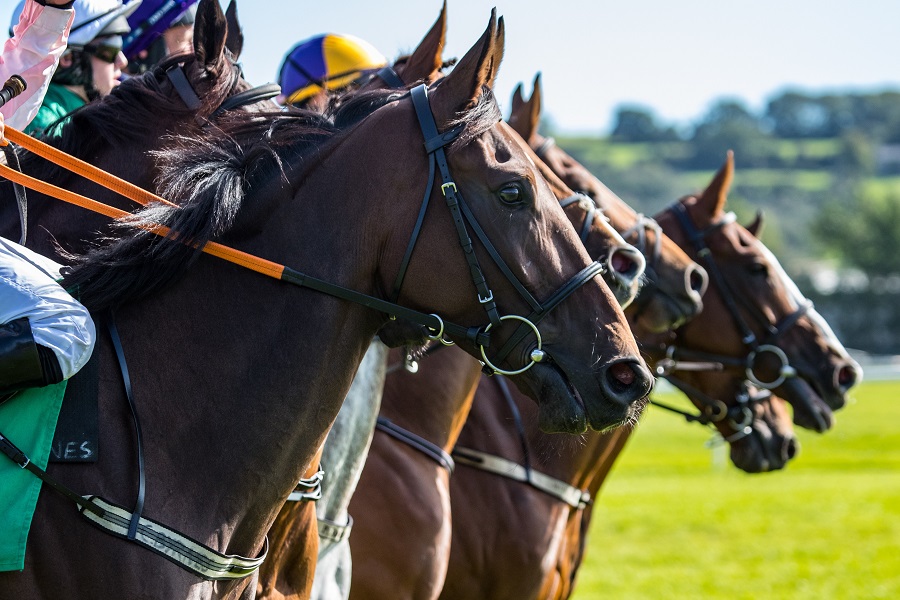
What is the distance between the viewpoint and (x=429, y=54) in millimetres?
4473

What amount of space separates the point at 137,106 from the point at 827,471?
18334 mm

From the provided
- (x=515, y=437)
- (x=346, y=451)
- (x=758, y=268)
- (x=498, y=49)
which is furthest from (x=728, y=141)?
(x=498, y=49)

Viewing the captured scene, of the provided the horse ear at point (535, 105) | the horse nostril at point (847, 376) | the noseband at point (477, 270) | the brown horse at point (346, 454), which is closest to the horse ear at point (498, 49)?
the noseband at point (477, 270)

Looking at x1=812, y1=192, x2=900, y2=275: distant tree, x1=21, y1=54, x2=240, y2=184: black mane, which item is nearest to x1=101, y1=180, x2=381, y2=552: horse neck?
x1=21, y1=54, x2=240, y2=184: black mane

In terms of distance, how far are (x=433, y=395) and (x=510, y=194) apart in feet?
6.37

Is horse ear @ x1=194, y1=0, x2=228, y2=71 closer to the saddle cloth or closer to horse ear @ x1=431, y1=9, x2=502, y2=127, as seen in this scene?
horse ear @ x1=431, y1=9, x2=502, y2=127

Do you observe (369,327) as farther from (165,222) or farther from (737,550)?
(737,550)

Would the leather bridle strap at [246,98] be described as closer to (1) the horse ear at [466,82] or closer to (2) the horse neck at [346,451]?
(1) the horse ear at [466,82]

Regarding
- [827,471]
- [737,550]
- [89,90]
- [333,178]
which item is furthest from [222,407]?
[827,471]

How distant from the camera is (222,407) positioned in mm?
3025

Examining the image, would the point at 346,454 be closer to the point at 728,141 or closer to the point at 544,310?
the point at 544,310

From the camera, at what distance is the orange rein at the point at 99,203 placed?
3.07m

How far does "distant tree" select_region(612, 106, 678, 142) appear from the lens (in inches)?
5344

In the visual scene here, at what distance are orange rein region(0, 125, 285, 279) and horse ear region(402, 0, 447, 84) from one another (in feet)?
5.12
